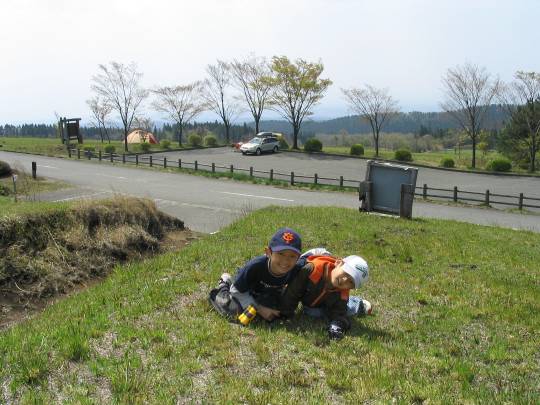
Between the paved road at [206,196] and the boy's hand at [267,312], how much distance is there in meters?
7.92

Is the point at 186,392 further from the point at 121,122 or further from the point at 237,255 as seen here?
the point at 121,122

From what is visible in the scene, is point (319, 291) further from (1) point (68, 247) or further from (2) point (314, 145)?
(2) point (314, 145)

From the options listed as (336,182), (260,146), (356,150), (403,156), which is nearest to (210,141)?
(260,146)

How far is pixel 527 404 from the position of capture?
3.47m

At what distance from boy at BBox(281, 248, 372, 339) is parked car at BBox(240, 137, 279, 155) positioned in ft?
121

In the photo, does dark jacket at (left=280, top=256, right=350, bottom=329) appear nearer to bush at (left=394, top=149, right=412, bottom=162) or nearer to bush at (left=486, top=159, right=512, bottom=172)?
bush at (left=486, top=159, right=512, bottom=172)

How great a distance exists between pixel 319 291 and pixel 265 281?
1.88ft

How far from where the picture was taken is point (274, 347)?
449 centimetres

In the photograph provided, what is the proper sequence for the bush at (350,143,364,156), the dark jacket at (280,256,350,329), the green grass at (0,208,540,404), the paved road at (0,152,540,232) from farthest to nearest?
the bush at (350,143,364,156) < the paved road at (0,152,540,232) < the dark jacket at (280,256,350,329) < the green grass at (0,208,540,404)

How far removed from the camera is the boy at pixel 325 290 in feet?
15.6

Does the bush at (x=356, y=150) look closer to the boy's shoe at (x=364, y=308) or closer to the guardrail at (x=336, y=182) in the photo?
the guardrail at (x=336, y=182)

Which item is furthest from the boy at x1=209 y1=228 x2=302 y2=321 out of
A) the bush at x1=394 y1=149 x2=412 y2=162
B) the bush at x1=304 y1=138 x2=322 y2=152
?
the bush at x1=304 y1=138 x2=322 y2=152

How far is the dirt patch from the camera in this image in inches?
286

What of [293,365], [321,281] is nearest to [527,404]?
[293,365]
